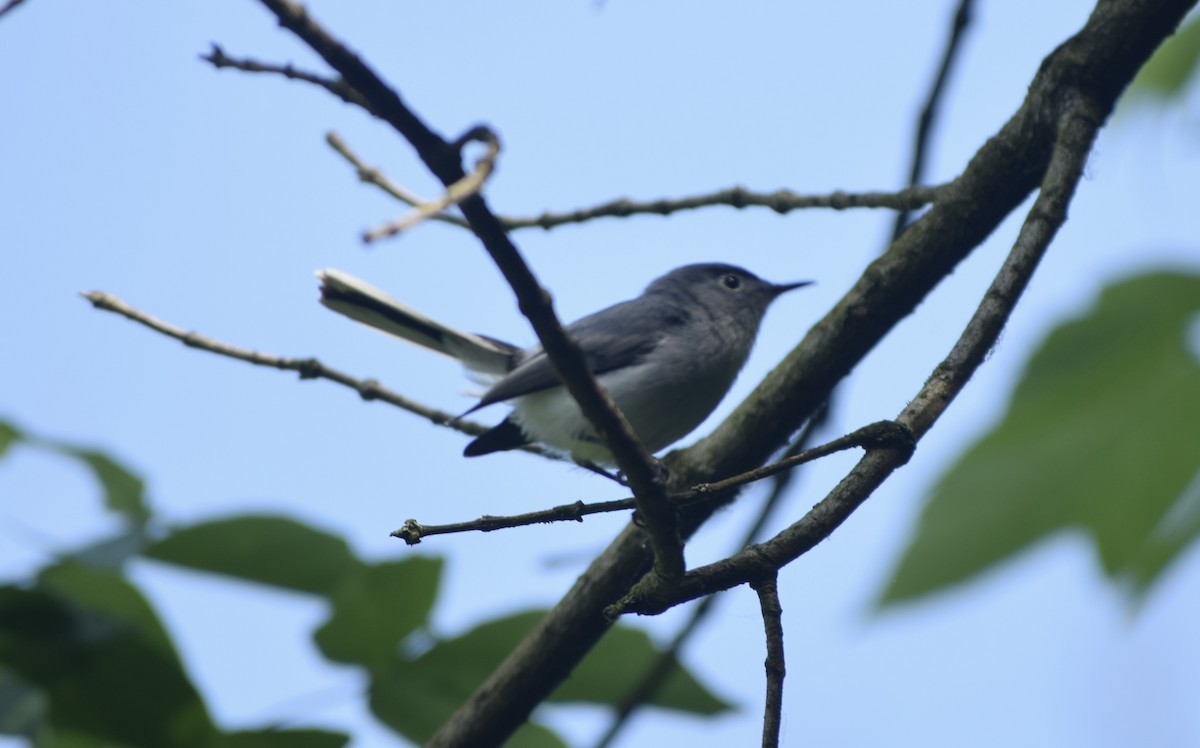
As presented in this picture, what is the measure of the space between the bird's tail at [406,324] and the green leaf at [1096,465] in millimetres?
2340

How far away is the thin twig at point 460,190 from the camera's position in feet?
3.42

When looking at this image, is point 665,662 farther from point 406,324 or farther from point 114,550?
point 406,324

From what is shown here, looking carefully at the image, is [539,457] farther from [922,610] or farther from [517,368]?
[922,610]

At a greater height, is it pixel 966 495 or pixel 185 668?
pixel 966 495

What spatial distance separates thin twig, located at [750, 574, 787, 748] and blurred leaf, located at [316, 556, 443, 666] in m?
1.01

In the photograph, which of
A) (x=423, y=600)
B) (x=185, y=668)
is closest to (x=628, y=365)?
(x=423, y=600)

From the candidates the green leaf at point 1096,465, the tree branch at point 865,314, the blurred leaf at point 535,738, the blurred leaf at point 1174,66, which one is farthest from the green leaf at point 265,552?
the blurred leaf at point 1174,66

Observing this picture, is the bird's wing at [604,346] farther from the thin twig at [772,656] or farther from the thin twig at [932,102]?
the thin twig at [772,656]

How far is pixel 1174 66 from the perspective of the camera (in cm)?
224

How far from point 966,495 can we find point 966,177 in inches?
42.6

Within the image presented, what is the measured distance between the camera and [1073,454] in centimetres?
165

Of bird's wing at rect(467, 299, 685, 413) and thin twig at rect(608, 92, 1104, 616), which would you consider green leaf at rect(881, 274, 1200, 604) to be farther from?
bird's wing at rect(467, 299, 685, 413)

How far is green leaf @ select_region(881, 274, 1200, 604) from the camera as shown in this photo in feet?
5.28

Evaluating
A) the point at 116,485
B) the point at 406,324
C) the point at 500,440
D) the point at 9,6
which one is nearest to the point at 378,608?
the point at 116,485
